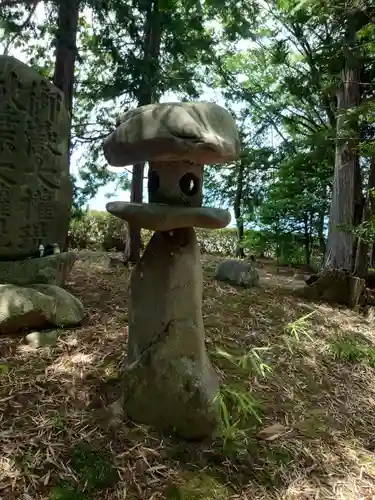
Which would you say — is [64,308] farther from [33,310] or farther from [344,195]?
[344,195]

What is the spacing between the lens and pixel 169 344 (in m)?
2.53

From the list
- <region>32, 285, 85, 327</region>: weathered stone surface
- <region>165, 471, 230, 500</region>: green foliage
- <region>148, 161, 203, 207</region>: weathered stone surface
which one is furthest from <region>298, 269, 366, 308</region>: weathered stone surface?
<region>165, 471, 230, 500</region>: green foliage

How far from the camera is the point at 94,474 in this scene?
2141mm

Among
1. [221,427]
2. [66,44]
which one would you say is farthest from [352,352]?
[66,44]

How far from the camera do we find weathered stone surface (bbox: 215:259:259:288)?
17.2ft

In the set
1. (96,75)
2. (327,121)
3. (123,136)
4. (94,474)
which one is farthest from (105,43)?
(327,121)

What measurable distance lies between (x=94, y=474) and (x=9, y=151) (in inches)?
110

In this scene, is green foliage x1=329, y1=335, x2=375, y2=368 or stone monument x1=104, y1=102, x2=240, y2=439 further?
green foliage x1=329, y1=335, x2=375, y2=368

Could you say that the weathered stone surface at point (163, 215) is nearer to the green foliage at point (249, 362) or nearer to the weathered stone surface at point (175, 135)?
the weathered stone surface at point (175, 135)

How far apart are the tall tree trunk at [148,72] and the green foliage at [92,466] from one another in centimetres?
275

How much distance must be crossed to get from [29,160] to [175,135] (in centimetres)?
217

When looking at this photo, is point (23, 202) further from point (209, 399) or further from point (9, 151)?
point (209, 399)

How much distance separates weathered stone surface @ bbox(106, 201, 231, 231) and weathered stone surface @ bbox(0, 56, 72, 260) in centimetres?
183

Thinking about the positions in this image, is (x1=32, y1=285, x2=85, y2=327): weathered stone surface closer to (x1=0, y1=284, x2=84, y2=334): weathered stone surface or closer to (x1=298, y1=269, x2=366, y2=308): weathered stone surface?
(x1=0, y1=284, x2=84, y2=334): weathered stone surface
